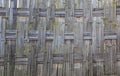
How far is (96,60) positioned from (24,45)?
0.74m

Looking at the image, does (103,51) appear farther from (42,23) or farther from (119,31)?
(42,23)

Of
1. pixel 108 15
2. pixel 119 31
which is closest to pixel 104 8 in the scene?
pixel 108 15

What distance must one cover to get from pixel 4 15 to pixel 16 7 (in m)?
0.15

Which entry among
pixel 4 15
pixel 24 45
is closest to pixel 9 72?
pixel 24 45

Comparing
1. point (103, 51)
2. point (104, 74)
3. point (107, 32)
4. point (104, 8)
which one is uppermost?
point (104, 8)

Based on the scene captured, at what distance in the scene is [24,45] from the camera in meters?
3.08

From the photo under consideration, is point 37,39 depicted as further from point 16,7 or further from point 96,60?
point 96,60

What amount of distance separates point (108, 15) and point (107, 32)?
6.7 inches

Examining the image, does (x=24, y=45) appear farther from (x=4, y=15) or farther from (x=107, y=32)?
(x=107, y=32)

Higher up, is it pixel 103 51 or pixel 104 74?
pixel 103 51

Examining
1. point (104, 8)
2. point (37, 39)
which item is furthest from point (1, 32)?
point (104, 8)

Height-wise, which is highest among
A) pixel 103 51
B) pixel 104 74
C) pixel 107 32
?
pixel 107 32

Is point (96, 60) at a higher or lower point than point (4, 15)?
lower

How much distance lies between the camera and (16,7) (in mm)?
3135
